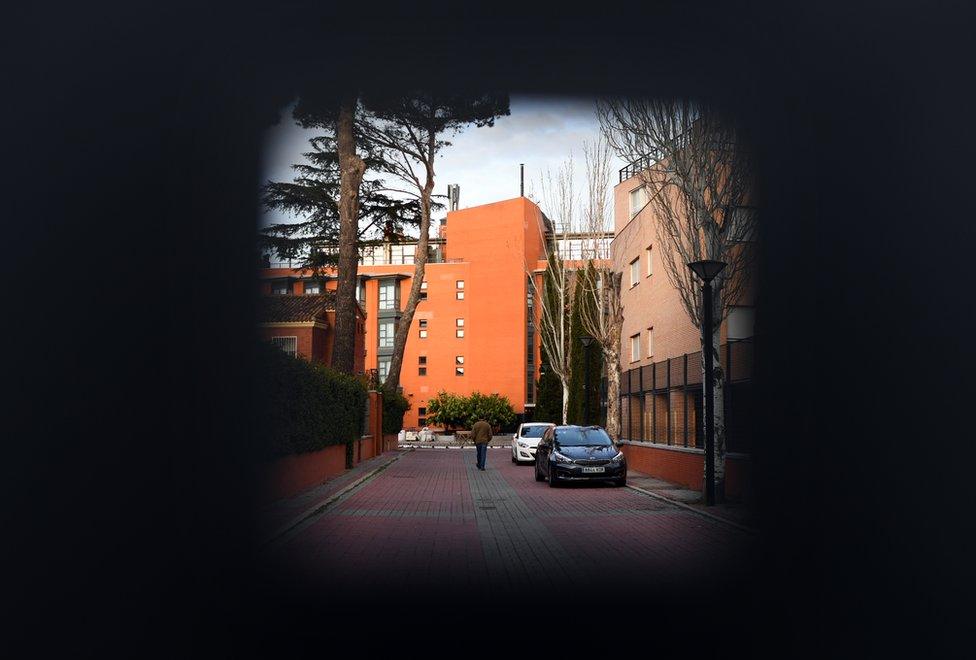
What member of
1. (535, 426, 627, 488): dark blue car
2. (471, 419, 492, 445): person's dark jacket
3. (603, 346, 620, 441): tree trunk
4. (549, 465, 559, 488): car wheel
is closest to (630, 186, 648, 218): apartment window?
(603, 346, 620, 441): tree trunk

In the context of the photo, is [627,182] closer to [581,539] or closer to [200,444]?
[581,539]

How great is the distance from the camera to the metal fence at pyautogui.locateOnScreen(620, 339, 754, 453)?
1700 cm

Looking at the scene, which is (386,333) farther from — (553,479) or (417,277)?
(553,479)

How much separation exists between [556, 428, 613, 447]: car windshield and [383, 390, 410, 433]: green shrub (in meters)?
20.7

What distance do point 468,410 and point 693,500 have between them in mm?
48532

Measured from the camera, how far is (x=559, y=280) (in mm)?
47281

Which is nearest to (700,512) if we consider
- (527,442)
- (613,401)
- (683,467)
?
(683,467)

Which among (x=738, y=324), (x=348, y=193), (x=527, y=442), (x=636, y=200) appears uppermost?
(x=636, y=200)

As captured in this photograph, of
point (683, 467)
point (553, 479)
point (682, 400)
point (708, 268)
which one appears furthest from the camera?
point (553, 479)

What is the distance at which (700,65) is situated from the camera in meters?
7.48

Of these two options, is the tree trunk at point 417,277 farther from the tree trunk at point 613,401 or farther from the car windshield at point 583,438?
the car windshield at point 583,438

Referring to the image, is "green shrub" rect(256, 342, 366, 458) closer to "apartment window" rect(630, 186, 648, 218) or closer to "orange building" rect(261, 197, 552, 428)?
"apartment window" rect(630, 186, 648, 218)

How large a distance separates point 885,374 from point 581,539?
570cm

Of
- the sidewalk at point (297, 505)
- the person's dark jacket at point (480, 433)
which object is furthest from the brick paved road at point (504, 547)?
the person's dark jacket at point (480, 433)
